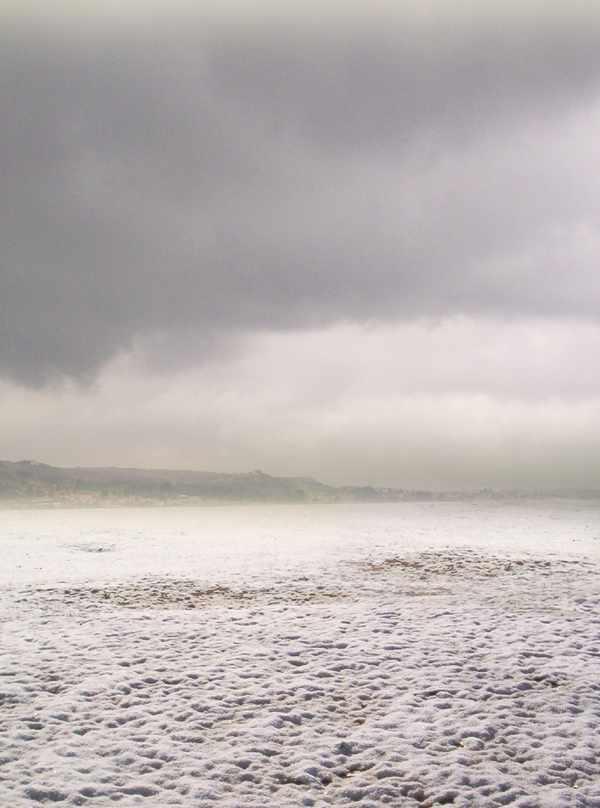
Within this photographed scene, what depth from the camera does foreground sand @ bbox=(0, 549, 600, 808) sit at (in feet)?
21.1

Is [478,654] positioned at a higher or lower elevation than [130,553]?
higher

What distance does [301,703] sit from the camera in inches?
343

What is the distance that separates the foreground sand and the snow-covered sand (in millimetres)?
34

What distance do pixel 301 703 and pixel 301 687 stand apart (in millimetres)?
548

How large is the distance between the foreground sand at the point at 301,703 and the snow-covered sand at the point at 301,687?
3 centimetres

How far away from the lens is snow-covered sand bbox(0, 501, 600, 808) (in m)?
6.51

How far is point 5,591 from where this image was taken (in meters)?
17.5

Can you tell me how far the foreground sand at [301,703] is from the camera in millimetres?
6441

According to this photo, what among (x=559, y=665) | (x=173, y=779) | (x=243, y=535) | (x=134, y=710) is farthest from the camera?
(x=243, y=535)

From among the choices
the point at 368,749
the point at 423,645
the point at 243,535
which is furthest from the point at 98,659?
the point at 243,535

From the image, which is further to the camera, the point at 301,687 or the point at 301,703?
the point at 301,687

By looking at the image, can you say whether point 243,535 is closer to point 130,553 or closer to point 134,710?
point 130,553

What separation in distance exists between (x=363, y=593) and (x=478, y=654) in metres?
6.48

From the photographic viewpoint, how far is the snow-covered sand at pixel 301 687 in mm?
6512
